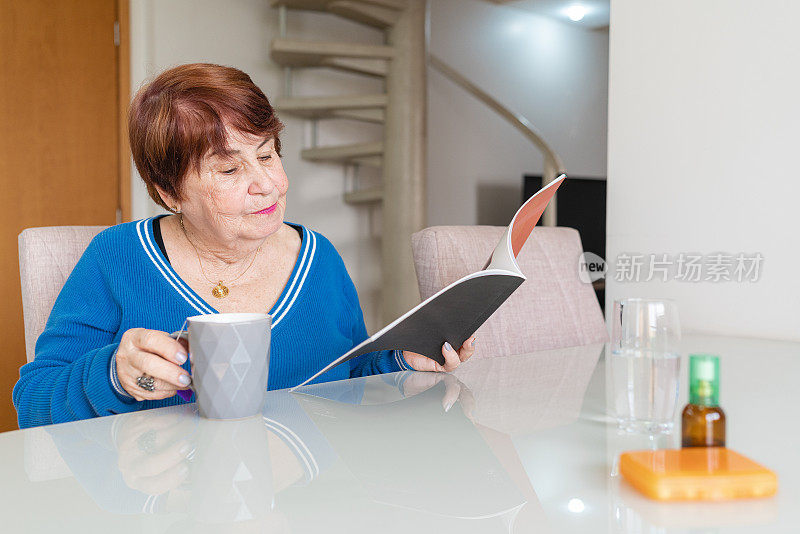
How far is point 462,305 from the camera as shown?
2.92 ft

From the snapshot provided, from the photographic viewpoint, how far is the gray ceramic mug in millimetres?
744

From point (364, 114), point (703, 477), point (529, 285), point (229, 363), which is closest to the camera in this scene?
point (703, 477)

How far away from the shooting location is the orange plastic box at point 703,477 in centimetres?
52

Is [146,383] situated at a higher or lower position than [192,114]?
lower

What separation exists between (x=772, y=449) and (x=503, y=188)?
4.68m

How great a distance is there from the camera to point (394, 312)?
4004 mm

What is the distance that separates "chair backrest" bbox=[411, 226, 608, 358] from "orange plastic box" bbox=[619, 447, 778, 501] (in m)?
0.87

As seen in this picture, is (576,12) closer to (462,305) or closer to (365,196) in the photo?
(365,196)

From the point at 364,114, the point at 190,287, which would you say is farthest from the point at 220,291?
the point at 364,114

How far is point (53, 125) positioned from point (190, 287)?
7.73 feet

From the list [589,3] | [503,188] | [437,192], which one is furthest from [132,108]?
Answer: [589,3]

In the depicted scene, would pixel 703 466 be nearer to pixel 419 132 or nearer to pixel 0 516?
pixel 0 516

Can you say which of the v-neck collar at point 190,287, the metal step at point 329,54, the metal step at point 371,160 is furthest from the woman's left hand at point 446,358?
the metal step at point 371,160

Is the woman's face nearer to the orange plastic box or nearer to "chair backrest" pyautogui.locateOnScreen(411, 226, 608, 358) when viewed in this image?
"chair backrest" pyautogui.locateOnScreen(411, 226, 608, 358)
